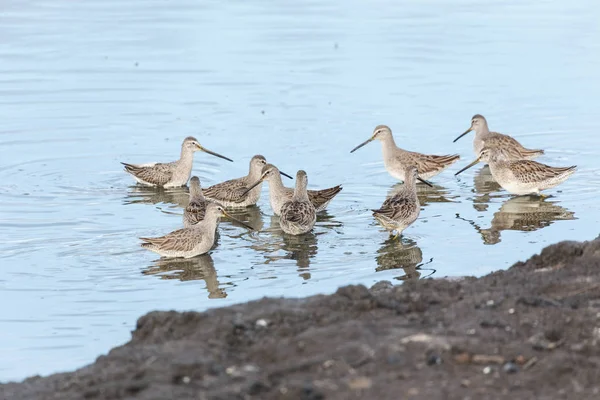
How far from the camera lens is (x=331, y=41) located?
22.2 m

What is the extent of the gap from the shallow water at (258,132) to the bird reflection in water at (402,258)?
3 cm

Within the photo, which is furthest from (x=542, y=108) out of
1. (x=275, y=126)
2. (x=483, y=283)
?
(x=483, y=283)

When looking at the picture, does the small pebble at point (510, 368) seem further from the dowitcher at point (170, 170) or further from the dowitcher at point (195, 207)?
the dowitcher at point (170, 170)

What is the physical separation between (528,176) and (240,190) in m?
3.56

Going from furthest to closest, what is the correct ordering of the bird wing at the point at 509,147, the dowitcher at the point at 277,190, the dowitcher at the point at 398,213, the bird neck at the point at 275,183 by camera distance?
the bird wing at the point at 509,147 < the bird neck at the point at 275,183 < the dowitcher at the point at 277,190 < the dowitcher at the point at 398,213

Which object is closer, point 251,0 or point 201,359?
point 201,359

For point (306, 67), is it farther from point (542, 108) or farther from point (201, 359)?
point (201, 359)

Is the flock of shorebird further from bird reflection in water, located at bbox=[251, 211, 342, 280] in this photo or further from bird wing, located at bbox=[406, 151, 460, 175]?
bird reflection in water, located at bbox=[251, 211, 342, 280]

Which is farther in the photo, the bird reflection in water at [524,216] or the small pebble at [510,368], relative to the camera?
the bird reflection in water at [524,216]

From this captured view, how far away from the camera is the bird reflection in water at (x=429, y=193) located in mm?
14086

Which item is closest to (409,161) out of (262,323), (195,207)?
(195,207)

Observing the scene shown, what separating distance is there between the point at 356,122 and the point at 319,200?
3883mm

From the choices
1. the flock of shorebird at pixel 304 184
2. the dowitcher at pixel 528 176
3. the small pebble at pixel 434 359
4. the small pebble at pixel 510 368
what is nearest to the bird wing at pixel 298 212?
the flock of shorebird at pixel 304 184

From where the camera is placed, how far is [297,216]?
40.4 ft
